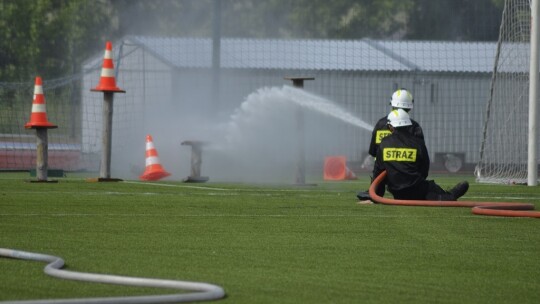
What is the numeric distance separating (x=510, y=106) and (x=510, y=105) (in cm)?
2

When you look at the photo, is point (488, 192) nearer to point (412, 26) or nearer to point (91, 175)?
point (91, 175)

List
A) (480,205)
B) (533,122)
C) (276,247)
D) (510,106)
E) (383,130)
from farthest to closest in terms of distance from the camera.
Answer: (510,106) → (533,122) → (383,130) → (480,205) → (276,247)

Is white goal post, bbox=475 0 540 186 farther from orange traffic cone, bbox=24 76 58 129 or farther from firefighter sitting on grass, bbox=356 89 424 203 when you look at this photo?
orange traffic cone, bbox=24 76 58 129

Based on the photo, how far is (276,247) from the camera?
8719mm

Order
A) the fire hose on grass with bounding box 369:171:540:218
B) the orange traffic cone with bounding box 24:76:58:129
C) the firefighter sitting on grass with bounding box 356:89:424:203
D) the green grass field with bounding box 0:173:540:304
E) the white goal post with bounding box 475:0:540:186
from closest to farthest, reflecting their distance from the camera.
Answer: the green grass field with bounding box 0:173:540:304, the fire hose on grass with bounding box 369:171:540:218, the firefighter sitting on grass with bounding box 356:89:424:203, the orange traffic cone with bounding box 24:76:58:129, the white goal post with bounding box 475:0:540:186

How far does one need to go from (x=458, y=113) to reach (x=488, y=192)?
16864 mm

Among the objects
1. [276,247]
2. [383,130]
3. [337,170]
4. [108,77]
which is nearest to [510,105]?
[337,170]

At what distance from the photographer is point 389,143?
528 inches

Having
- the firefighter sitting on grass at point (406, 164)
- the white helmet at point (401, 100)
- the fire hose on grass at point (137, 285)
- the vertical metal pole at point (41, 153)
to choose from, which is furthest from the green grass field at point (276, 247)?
the vertical metal pole at point (41, 153)

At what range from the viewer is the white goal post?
20828 millimetres

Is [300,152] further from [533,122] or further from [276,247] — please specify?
[276,247]

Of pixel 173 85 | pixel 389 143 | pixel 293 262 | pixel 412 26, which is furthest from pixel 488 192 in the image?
pixel 412 26

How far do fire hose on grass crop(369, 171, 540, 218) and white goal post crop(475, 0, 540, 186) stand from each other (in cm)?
727

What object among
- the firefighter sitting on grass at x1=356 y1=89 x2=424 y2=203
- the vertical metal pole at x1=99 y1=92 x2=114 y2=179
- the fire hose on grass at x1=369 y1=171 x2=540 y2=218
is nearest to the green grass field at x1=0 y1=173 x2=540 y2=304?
the fire hose on grass at x1=369 y1=171 x2=540 y2=218
